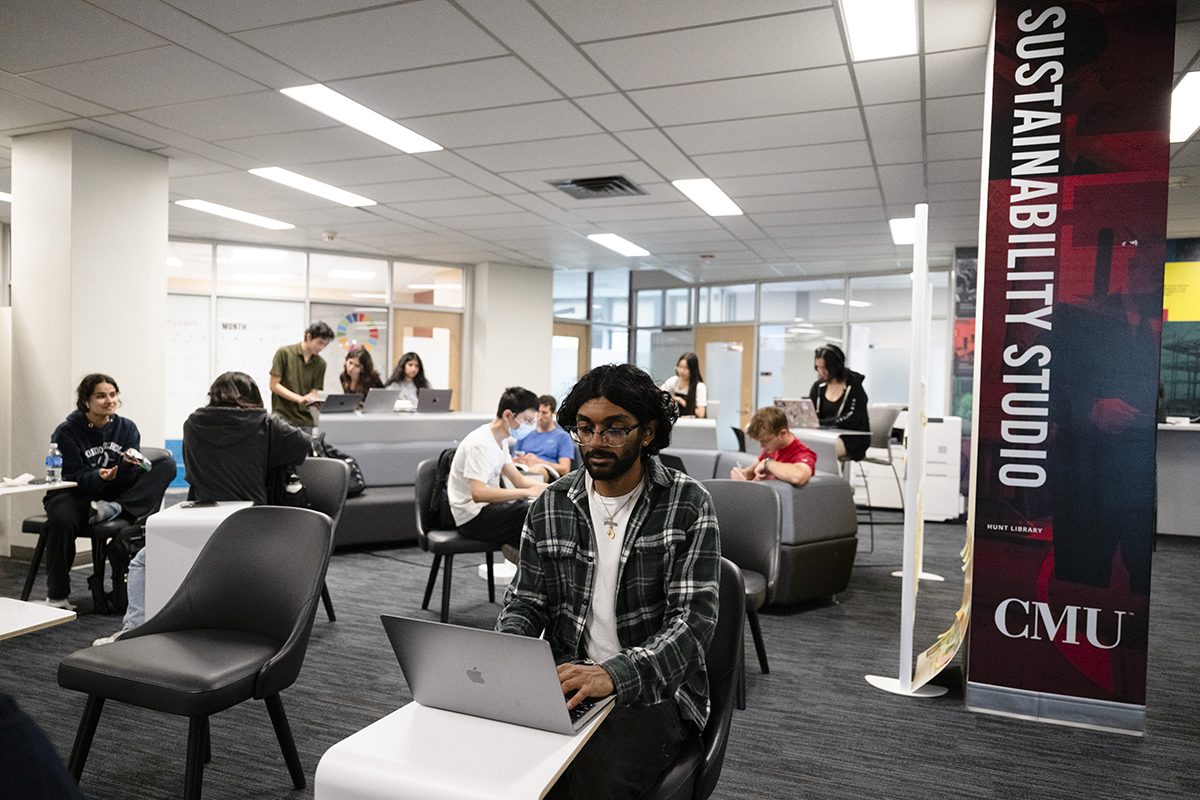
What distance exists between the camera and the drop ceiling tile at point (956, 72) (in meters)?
3.36

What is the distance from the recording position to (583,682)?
52.9 inches

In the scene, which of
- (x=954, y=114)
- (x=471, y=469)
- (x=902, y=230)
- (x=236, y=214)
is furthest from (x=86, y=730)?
(x=902, y=230)

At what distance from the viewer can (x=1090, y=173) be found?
9.22 feet

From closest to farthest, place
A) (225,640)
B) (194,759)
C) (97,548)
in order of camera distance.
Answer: (194,759), (225,640), (97,548)

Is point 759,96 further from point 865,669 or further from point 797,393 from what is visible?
point 797,393

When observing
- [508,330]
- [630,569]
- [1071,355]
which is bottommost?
[630,569]

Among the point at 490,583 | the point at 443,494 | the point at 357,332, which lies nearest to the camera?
the point at 443,494

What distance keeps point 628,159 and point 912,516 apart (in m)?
3.00

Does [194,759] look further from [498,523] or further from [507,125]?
[507,125]

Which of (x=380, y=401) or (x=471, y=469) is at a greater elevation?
(x=380, y=401)

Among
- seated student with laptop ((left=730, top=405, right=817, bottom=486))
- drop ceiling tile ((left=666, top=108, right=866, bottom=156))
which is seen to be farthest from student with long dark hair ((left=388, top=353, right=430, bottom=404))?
seated student with laptop ((left=730, top=405, right=817, bottom=486))

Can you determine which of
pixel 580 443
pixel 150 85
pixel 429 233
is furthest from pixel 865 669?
pixel 429 233

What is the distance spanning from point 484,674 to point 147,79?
3.94 m

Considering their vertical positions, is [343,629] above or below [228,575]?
below
